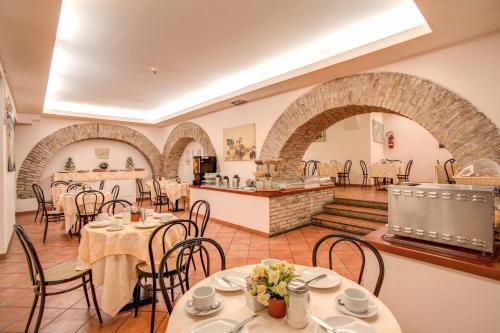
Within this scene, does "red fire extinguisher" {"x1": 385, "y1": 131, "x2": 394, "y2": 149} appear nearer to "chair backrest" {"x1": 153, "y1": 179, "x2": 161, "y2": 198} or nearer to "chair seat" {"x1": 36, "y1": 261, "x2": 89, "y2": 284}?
"chair backrest" {"x1": 153, "y1": 179, "x2": 161, "y2": 198}

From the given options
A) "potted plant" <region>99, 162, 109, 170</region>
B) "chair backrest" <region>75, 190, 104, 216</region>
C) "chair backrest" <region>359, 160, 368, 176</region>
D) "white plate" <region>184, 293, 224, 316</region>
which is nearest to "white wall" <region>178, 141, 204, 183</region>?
"potted plant" <region>99, 162, 109, 170</region>

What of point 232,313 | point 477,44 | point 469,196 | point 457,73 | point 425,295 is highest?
point 477,44

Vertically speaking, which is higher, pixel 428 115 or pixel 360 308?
pixel 428 115

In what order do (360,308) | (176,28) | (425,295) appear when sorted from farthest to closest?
(176,28) < (425,295) < (360,308)

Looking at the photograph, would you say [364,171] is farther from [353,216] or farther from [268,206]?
[268,206]

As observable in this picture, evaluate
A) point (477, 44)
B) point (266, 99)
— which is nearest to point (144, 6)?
point (266, 99)

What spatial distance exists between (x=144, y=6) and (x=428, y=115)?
3711 mm

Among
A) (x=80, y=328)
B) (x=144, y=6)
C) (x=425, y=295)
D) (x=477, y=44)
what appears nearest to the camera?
(x=425, y=295)

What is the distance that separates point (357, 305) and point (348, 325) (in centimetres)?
11

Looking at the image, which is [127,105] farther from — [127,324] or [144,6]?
[127,324]

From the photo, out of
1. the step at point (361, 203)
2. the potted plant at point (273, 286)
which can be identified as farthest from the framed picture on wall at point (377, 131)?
the potted plant at point (273, 286)

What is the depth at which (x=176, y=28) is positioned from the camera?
3283mm

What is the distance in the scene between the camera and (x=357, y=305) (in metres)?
1.11

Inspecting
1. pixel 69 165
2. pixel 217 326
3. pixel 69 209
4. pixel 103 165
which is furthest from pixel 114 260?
pixel 103 165
